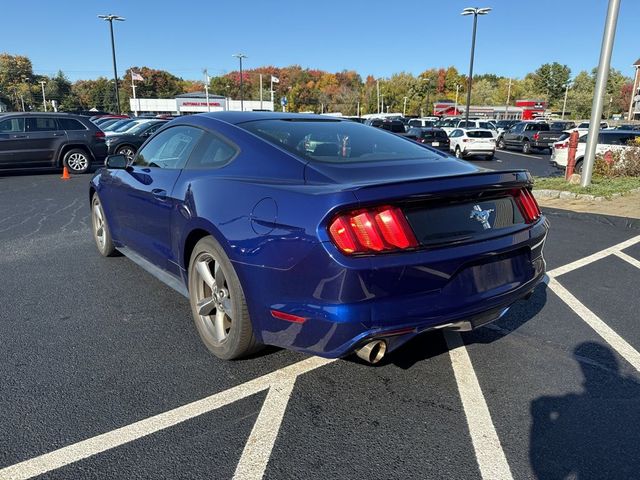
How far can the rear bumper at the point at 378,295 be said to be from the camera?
7.54 feet

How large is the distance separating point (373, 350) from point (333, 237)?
0.64 m

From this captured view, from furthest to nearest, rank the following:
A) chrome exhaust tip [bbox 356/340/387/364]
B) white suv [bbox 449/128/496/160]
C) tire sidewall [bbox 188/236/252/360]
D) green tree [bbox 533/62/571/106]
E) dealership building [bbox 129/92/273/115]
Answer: green tree [bbox 533/62/571/106]
dealership building [bbox 129/92/273/115]
white suv [bbox 449/128/496/160]
tire sidewall [bbox 188/236/252/360]
chrome exhaust tip [bbox 356/340/387/364]

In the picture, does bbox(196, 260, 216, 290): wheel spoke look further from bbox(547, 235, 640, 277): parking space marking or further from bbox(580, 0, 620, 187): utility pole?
bbox(580, 0, 620, 187): utility pole

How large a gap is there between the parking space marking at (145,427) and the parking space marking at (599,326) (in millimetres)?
1990

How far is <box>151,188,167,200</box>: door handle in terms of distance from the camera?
3534 mm

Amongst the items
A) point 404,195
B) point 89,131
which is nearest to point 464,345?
point 404,195

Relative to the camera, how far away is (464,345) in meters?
3.39

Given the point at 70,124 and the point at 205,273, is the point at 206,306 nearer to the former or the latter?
the point at 205,273

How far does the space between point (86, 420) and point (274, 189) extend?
1514 mm

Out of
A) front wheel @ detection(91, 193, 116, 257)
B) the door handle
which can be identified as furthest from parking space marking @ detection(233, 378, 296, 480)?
front wheel @ detection(91, 193, 116, 257)

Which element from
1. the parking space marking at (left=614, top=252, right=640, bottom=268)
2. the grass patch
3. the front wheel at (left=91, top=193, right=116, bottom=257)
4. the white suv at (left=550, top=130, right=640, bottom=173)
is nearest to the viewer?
the front wheel at (left=91, top=193, right=116, bottom=257)

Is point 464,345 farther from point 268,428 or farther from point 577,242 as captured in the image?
point 577,242

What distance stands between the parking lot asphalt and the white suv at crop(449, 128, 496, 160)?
18179mm

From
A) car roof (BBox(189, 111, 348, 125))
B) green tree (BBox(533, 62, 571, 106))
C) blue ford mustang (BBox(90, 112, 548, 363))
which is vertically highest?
green tree (BBox(533, 62, 571, 106))
